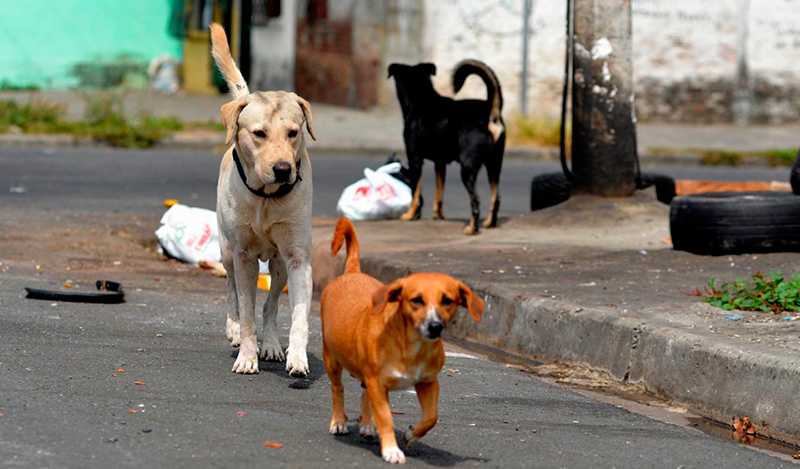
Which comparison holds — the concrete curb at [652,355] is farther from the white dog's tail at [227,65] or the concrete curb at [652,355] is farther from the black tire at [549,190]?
the black tire at [549,190]

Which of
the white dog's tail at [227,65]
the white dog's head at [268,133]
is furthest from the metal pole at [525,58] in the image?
the white dog's head at [268,133]

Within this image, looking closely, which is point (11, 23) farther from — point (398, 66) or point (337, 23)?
point (398, 66)

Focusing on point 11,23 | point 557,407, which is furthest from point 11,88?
point 557,407

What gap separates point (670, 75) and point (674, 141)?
204cm

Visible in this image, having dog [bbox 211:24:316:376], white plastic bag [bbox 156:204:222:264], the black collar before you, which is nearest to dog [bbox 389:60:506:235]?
white plastic bag [bbox 156:204:222:264]

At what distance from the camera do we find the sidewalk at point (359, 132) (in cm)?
1983

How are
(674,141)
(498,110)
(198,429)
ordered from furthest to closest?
1. (674,141)
2. (498,110)
3. (198,429)

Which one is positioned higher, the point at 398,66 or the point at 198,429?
the point at 398,66

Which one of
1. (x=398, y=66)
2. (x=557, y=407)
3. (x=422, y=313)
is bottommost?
(x=557, y=407)

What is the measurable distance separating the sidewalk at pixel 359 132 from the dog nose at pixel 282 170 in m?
12.2

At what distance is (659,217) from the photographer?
1230cm

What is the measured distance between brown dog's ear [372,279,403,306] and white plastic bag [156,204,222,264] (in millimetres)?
5590

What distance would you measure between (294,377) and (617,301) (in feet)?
7.28

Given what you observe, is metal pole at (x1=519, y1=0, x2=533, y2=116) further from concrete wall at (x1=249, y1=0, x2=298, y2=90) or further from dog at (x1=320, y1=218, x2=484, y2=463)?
dog at (x1=320, y1=218, x2=484, y2=463)
